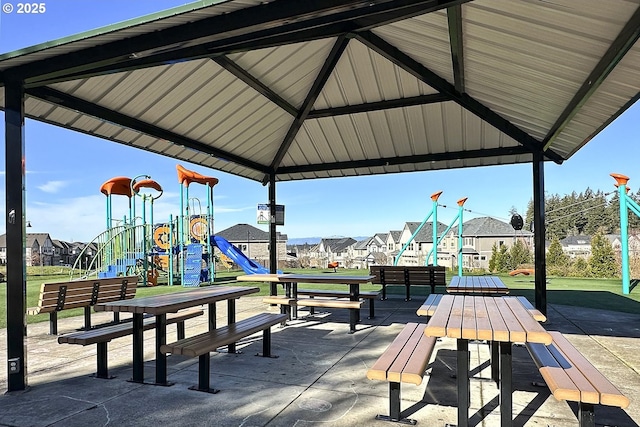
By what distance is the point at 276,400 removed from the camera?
151 inches

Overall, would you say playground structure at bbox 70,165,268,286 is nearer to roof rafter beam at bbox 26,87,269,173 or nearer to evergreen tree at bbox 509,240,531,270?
roof rafter beam at bbox 26,87,269,173

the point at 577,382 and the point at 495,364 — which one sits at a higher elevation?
the point at 577,382

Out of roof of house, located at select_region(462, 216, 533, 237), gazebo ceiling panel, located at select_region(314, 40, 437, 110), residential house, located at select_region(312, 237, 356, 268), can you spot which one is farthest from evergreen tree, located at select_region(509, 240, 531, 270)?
residential house, located at select_region(312, 237, 356, 268)

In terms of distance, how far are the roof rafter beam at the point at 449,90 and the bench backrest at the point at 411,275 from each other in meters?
3.83

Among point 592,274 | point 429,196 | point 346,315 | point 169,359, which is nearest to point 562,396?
point 169,359

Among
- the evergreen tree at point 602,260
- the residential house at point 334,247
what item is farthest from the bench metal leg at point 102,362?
the residential house at point 334,247

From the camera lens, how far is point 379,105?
752 centimetres

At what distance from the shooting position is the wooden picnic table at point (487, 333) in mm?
2816

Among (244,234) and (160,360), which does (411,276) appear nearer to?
(160,360)

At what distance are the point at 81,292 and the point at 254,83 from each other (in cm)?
434

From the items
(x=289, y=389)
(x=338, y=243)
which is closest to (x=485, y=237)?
(x=338, y=243)

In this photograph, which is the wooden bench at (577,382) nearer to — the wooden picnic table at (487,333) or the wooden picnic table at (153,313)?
the wooden picnic table at (487,333)

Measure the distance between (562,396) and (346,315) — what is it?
604 cm

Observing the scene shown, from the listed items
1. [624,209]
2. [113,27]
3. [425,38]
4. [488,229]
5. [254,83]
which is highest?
[425,38]
